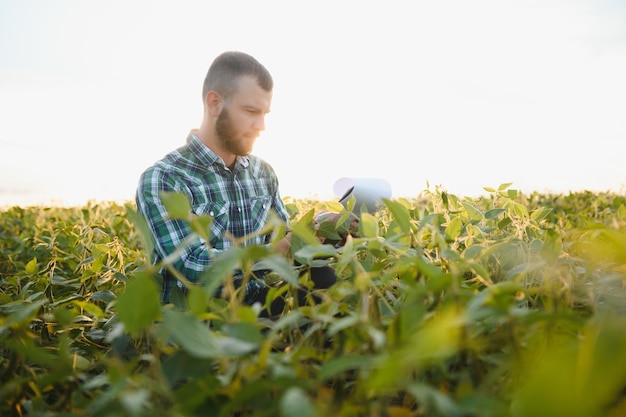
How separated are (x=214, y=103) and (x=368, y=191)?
1128mm

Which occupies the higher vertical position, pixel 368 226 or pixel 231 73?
pixel 231 73

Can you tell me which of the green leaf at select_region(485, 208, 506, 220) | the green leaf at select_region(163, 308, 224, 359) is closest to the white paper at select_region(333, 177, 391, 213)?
the green leaf at select_region(485, 208, 506, 220)

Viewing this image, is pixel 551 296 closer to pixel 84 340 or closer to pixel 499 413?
pixel 499 413

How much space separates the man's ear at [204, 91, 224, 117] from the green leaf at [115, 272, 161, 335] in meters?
2.07

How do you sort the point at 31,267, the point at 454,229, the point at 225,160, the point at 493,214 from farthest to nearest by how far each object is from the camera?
the point at 225,160 → the point at 31,267 → the point at 493,214 → the point at 454,229

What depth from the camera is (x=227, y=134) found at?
2512mm

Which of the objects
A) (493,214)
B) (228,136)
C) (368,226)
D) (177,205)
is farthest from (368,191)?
(177,205)

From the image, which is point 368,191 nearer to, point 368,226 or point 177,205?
point 368,226

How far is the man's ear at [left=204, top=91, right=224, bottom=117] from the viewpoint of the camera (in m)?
2.58

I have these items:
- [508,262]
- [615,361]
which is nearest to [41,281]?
[508,262]

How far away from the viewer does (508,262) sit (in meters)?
1.01

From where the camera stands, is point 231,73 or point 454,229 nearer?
point 454,229

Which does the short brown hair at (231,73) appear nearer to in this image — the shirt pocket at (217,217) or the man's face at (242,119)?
the man's face at (242,119)

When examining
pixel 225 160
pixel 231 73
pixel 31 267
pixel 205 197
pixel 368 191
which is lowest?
pixel 31 267
